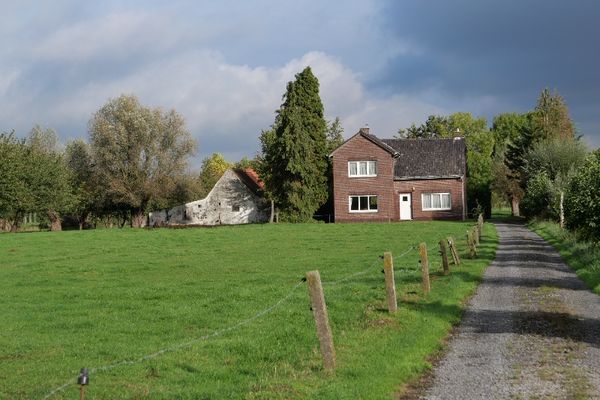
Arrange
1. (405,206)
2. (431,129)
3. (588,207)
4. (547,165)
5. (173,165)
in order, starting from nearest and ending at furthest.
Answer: (588,207) → (547,165) → (405,206) → (173,165) → (431,129)

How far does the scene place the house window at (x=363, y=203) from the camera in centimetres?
6078

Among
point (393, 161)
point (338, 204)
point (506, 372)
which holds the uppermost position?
point (393, 161)

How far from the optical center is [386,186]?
198 feet

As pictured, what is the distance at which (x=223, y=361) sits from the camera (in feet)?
32.1

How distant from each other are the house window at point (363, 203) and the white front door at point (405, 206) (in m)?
2.69

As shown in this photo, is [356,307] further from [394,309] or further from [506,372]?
[506,372]

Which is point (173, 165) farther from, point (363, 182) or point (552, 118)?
point (552, 118)

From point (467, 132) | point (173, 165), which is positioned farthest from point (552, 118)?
point (467, 132)

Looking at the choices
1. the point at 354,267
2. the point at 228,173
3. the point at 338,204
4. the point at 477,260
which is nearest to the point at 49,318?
the point at 354,267

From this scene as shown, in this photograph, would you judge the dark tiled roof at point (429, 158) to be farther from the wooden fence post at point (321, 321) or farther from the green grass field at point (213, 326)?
the wooden fence post at point (321, 321)

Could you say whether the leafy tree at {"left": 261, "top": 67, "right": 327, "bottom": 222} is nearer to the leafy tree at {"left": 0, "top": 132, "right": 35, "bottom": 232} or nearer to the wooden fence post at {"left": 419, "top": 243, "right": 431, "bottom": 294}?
the leafy tree at {"left": 0, "top": 132, "right": 35, "bottom": 232}

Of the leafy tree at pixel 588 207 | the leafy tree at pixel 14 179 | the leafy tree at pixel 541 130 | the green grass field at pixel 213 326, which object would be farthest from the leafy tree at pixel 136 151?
the leafy tree at pixel 588 207

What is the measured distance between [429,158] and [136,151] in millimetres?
29832

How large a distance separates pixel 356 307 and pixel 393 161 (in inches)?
1871
